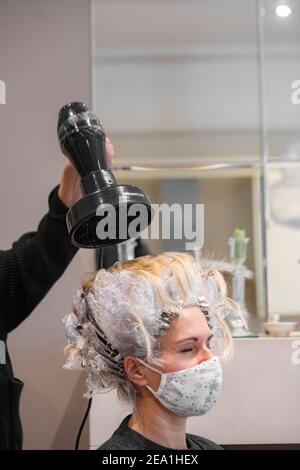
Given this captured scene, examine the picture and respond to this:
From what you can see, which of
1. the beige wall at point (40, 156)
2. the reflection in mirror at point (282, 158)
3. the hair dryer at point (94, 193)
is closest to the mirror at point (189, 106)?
the reflection in mirror at point (282, 158)

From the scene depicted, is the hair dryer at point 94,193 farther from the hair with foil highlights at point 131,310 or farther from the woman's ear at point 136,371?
the woman's ear at point 136,371

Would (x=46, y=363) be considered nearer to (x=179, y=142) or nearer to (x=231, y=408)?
(x=231, y=408)

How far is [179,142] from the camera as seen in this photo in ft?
7.77

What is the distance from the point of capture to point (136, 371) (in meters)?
1.22

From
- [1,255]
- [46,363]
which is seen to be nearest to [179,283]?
[1,255]

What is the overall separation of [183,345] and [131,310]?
13cm

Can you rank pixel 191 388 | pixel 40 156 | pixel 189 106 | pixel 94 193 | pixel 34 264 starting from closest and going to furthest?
pixel 94 193, pixel 191 388, pixel 34 264, pixel 40 156, pixel 189 106

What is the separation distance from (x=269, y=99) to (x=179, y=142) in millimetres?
379

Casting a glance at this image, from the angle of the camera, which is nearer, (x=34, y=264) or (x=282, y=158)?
(x=34, y=264)

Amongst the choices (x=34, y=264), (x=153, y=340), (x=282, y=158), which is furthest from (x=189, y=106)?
(x=153, y=340)

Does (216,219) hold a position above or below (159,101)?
below

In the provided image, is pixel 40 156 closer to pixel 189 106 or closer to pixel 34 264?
pixel 189 106

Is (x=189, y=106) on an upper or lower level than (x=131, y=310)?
upper

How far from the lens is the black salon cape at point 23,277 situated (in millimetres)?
1256
